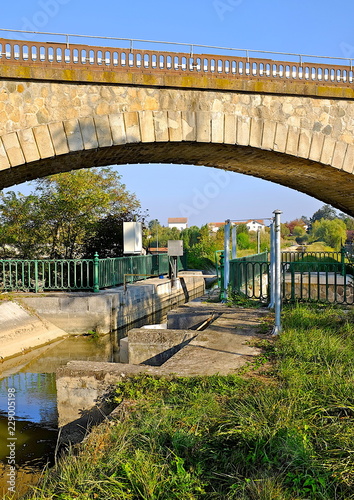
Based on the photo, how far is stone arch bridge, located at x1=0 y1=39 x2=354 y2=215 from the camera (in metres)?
8.08

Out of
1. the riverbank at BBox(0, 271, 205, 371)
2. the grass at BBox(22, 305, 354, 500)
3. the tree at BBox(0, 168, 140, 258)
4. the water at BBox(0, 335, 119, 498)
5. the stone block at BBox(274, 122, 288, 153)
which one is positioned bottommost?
the water at BBox(0, 335, 119, 498)

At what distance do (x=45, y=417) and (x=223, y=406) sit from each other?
317 centimetres

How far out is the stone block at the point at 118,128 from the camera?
844 cm

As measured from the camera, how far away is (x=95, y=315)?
1144 centimetres

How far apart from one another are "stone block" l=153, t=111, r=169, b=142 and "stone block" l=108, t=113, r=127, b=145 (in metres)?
0.60

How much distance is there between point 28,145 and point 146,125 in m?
2.06

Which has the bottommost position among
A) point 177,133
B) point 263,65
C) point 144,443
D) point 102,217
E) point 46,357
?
point 46,357

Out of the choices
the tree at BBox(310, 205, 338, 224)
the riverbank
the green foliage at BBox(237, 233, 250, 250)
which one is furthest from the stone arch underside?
the tree at BBox(310, 205, 338, 224)

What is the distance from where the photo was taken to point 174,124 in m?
8.84

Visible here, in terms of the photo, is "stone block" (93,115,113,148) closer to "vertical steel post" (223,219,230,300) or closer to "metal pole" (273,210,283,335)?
"vertical steel post" (223,219,230,300)

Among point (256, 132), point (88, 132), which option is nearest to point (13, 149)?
point (88, 132)

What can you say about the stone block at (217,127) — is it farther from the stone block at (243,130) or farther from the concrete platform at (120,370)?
the concrete platform at (120,370)

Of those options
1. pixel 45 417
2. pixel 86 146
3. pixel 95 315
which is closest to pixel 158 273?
pixel 95 315

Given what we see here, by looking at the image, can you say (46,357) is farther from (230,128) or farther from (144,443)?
(144,443)
